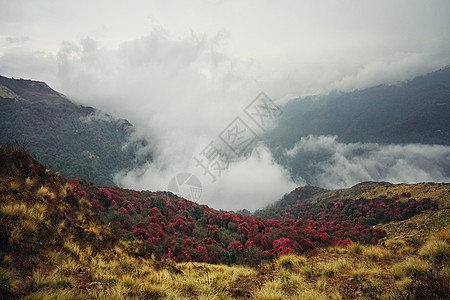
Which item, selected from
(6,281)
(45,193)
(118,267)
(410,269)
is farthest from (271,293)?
(45,193)

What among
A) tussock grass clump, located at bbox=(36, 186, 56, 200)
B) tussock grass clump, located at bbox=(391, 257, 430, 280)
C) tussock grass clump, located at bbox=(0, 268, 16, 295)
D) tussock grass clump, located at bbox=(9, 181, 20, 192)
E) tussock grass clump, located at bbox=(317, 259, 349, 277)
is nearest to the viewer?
tussock grass clump, located at bbox=(0, 268, 16, 295)

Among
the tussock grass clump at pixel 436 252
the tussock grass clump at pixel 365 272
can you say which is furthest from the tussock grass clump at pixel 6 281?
the tussock grass clump at pixel 436 252

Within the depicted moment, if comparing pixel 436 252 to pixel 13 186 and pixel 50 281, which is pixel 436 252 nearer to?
pixel 50 281

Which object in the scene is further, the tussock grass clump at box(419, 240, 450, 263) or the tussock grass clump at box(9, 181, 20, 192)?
the tussock grass clump at box(9, 181, 20, 192)

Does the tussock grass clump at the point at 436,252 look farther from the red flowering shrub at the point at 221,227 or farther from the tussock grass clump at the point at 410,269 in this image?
the red flowering shrub at the point at 221,227

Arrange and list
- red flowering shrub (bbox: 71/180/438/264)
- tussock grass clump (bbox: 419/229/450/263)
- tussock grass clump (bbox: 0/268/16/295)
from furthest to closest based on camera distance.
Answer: red flowering shrub (bbox: 71/180/438/264)
tussock grass clump (bbox: 419/229/450/263)
tussock grass clump (bbox: 0/268/16/295)

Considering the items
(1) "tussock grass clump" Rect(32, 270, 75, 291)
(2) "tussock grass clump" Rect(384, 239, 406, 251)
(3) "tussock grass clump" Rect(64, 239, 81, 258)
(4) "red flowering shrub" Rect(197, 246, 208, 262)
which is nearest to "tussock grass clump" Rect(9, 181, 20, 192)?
(3) "tussock grass clump" Rect(64, 239, 81, 258)

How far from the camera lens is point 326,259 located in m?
10.5

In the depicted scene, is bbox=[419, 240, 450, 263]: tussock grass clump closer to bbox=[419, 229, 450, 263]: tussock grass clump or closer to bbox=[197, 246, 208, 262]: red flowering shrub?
bbox=[419, 229, 450, 263]: tussock grass clump

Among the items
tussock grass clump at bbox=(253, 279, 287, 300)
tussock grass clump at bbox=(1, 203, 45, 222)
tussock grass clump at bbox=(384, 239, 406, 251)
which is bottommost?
tussock grass clump at bbox=(384, 239, 406, 251)

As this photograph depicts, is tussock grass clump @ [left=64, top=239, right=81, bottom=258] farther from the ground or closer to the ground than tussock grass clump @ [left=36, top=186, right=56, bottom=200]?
closer to the ground

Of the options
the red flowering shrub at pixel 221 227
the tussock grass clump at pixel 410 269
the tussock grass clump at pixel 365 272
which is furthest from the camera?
the red flowering shrub at pixel 221 227

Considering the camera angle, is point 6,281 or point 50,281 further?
→ point 50,281

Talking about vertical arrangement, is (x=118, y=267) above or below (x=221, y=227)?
below
